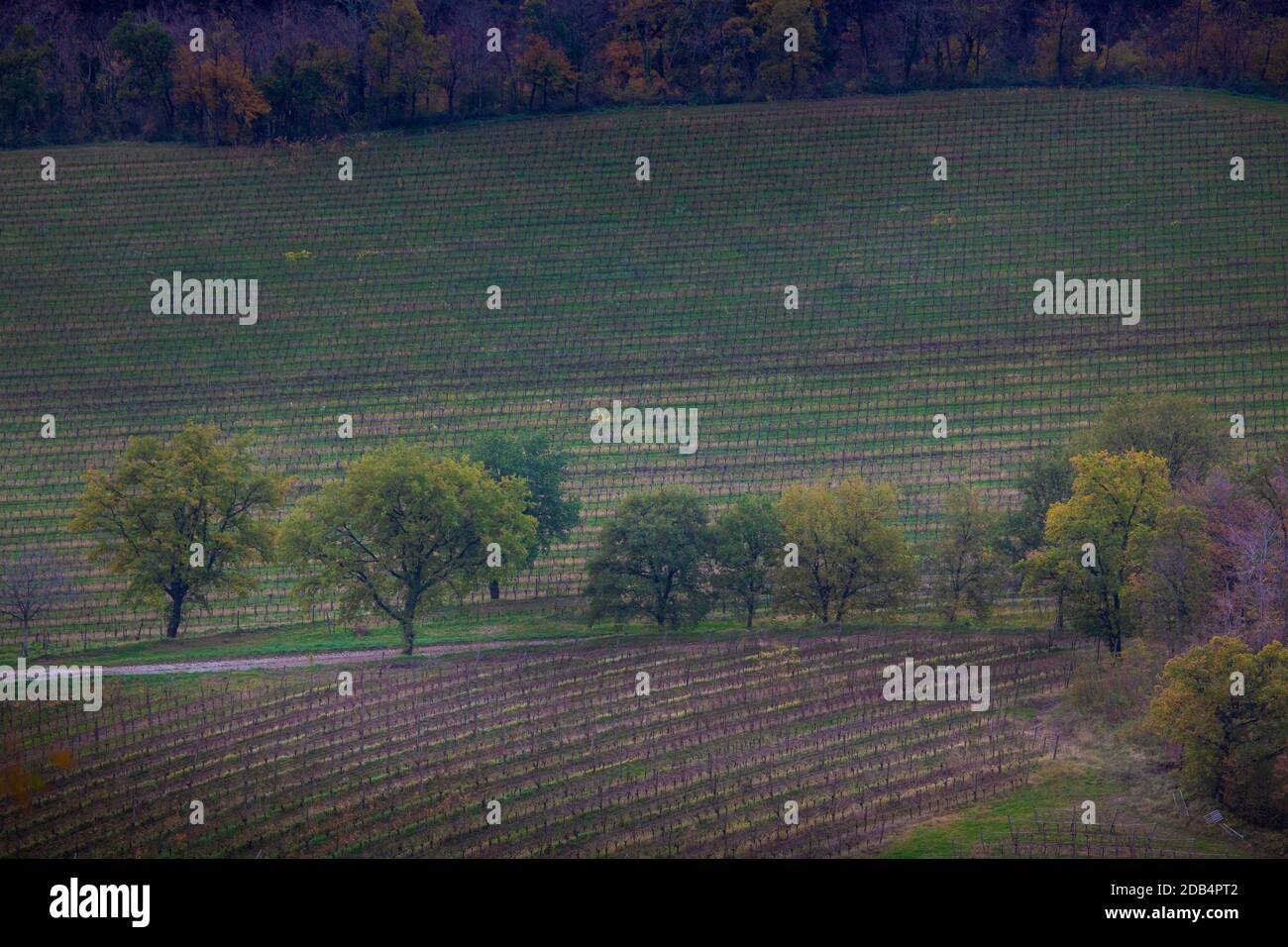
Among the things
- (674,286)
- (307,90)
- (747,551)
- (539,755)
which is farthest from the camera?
(307,90)

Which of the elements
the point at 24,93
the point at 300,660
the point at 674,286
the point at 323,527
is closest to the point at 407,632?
the point at 300,660

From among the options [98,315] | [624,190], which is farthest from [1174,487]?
[98,315]

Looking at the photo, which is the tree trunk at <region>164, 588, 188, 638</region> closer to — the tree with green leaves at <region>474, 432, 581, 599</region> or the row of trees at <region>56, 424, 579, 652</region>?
the row of trees at <region>56, 424, 579, 652</region>

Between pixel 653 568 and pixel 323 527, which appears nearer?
pixel 323 527

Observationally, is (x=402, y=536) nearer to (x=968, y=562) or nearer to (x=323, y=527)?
(x=323, y=527)

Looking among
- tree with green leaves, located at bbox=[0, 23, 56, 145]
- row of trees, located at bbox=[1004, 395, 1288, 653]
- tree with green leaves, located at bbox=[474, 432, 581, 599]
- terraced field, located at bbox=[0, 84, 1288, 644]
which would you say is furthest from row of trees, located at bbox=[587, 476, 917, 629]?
tree with green leaves, located at bbox=[0, 23, 56, 145]

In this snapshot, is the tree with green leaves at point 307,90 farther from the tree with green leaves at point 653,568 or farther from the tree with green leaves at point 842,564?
the tree with green leaves at point 842,564

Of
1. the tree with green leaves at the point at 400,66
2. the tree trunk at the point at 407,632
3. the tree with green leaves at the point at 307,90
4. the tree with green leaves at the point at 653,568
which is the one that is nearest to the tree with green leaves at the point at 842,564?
the tree with green leaves at the point at 653,568
